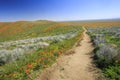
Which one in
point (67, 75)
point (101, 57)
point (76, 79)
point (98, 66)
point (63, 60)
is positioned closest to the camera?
point (76, 79)

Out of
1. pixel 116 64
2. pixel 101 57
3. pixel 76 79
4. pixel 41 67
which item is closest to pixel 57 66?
pixel 41 67

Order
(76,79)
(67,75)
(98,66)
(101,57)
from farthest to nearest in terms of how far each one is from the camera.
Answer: (101,57) → (98,66) → (67,75) → (76,79)

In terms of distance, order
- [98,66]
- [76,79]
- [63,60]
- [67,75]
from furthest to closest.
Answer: [63,60]
[98,66]
[67,75]
[76,79]

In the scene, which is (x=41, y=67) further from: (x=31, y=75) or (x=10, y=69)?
(x=10, y=69)

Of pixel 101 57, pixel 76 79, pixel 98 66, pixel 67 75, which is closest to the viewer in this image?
pixel 76 79

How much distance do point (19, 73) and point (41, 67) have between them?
140 cm

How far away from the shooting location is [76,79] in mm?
6676

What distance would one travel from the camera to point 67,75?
7.22 m

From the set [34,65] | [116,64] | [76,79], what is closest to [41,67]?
[34,65]

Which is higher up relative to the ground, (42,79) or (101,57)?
(101,57)

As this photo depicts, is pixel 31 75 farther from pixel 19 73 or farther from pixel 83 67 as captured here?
pixel 83 67

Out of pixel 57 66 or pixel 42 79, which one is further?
pixel 57 66

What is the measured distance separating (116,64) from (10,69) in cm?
A: 644

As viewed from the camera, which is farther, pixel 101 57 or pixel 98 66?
pixel 101 57
